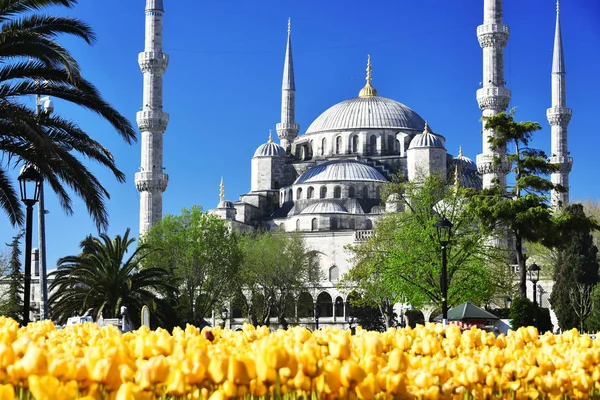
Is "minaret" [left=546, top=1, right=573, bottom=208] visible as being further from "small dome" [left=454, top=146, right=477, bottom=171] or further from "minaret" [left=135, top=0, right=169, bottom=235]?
"minaret" [left=135, top=0, right=169, bottom=235]

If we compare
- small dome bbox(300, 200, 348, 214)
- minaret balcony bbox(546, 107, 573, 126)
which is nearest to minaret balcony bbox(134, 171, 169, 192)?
small dome bbox(300, 200, 348, 214)

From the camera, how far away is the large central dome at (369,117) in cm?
7356

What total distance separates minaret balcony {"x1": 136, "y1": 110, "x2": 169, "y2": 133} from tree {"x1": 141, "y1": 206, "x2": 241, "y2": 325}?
9414mm

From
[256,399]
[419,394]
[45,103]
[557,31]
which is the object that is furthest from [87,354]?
[557,31]

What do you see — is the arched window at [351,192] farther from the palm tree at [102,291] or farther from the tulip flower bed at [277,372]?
the tulip flower bed at [277,372]

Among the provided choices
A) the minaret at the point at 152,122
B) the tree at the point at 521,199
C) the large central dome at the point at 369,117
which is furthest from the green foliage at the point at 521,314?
the large central dome at the point at 369,117

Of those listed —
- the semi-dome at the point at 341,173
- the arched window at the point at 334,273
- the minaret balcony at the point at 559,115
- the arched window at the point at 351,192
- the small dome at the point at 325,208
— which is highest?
the minaret balcony at the point at 559,115

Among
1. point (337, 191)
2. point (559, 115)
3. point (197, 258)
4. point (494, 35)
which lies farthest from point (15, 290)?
point (559, 115)

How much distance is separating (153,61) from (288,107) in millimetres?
22417

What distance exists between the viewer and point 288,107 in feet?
247

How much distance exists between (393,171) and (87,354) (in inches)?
2599

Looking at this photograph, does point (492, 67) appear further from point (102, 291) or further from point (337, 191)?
point (102, 291)

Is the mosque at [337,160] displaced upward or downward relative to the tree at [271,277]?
upward

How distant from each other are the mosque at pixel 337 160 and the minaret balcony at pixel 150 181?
55mm
